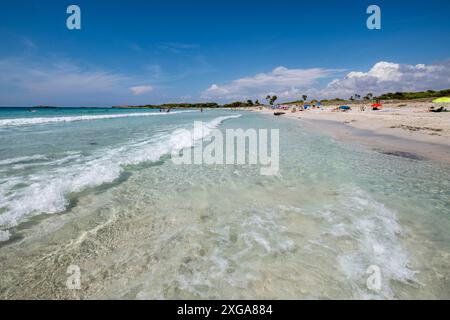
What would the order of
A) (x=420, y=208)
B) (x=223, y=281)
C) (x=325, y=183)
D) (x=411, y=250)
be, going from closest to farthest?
(x=223, y=281)
(x=411, y=250)
(x=420, y=208)
(x=325, y=183)

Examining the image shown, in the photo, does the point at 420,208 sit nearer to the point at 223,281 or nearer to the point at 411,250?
the point at 411,250

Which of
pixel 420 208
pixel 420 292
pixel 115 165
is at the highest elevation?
pixel 115 165

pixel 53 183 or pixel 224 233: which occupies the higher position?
pixel 53 183

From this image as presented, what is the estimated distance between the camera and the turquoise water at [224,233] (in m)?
3.35

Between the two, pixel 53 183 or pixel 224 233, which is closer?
pixel 224 233

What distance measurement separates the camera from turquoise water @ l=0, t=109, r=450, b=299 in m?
3.35

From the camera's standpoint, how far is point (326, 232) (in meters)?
4.78

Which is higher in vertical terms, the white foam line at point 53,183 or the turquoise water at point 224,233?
the white foam line at point 53,183

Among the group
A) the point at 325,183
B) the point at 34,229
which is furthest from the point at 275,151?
the point at 34,229

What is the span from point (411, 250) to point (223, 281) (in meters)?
3.61

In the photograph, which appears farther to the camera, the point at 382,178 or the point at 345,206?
the point at 382,178

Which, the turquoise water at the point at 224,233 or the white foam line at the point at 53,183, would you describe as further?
the white foam line at the point at 53,183

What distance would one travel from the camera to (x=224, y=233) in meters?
4.80

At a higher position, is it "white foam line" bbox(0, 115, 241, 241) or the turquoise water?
"white foam line" bbox(0, 115, 241, 241)
